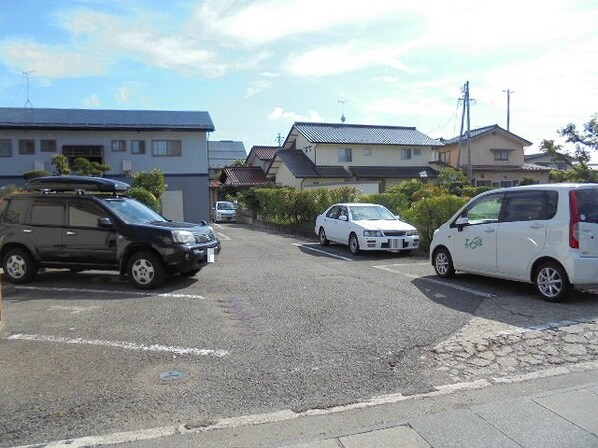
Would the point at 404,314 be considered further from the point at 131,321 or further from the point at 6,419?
the point at 6,419

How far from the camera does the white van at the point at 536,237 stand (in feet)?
20.3

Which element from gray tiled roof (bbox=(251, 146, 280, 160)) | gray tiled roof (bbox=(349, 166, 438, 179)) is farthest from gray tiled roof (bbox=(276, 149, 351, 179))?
gray tiled roof (bbox=(251, 146, 280, 160))

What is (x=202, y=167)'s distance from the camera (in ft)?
89.9

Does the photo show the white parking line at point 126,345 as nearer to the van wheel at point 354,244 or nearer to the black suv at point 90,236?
the black suv at point 90,236

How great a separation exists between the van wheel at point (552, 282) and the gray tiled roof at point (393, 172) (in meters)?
27.2

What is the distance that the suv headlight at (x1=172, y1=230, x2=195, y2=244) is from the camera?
7670mm

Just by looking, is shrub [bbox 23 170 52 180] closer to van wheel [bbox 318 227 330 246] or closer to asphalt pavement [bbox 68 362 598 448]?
van wheel [bbox 318 227 330 246]

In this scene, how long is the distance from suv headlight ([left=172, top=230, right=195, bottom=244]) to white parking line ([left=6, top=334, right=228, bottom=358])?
2.68 meters

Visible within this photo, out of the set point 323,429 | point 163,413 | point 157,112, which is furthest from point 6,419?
point 157,112

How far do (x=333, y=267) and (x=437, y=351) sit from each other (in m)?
5.46

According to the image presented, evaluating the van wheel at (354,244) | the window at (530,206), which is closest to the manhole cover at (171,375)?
the window at (530,206)

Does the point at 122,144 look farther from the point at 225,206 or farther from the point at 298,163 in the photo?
the point at 298,163

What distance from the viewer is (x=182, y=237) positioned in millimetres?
7750

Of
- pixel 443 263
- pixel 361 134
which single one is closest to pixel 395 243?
pixel 443 263
